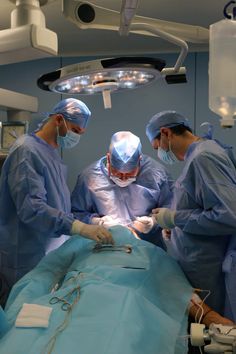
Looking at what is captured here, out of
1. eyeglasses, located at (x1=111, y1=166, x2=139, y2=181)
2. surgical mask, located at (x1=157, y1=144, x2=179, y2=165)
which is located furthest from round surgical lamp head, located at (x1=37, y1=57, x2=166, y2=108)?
eyeglasses, located at (x1=111, y1=166, x2=139, y2=181)

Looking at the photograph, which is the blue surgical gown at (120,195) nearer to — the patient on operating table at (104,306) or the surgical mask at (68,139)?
the surgical mask at (68,139)

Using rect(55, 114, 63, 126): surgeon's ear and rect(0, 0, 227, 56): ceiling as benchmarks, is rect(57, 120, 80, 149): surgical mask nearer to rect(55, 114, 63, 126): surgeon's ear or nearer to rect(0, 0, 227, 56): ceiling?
rect(55, 114, 63, 126): surgeon's ear

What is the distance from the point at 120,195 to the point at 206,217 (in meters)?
0.93

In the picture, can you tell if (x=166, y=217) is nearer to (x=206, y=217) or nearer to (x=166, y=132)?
(x=206, y=217)

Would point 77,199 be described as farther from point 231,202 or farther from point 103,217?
point 231,202

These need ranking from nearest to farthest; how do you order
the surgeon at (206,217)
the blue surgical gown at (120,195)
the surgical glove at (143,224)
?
the surgeon at (206,217) → the surgical glove at (143,224) → the blue surgical gown at (120,195)

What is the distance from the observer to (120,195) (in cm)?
260

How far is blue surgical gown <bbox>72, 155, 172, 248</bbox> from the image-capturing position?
8.51ft

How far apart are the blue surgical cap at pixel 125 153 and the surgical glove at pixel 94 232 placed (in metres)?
0.60

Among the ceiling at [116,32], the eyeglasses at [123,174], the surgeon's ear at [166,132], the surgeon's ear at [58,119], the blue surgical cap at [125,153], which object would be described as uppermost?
the ceiling at [116,32]

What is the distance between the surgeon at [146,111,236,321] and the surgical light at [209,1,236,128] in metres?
0.80

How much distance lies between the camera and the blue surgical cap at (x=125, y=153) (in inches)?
98.4

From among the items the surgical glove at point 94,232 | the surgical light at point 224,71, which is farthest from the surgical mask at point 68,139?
the surgical light at point 224,71


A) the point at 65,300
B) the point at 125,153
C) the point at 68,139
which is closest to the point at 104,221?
the point at 125,153
